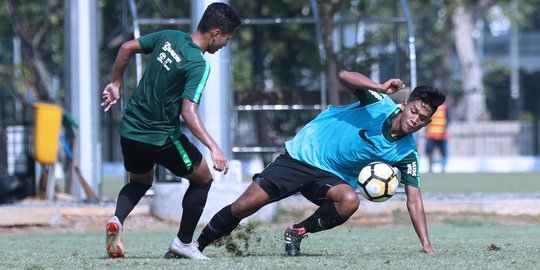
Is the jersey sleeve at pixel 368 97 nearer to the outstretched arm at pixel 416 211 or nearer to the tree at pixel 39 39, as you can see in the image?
the outstretched arm at pixel 416 211

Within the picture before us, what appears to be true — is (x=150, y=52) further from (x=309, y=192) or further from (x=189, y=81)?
(x=309, y=192)

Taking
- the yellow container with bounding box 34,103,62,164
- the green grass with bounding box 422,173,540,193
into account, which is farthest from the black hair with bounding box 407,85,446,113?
the green grass with bounding box 422,173,540,193

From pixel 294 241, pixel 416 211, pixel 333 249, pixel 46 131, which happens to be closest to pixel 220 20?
pixel 294 241

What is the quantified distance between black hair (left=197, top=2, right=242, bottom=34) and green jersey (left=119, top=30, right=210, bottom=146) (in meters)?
0.15

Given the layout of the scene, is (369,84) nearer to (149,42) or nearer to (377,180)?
(377,180)

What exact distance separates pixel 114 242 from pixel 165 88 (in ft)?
3.63

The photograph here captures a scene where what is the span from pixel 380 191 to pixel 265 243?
5.75ft

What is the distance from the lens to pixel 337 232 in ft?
39.6

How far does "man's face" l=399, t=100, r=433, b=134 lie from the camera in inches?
324

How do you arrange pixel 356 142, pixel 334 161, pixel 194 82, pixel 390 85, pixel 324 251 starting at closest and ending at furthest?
pixel 194 82, pixel 390 85, pixel 356 142, pixel 334 161, pixel 324 251

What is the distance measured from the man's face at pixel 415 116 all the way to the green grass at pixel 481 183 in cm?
1059

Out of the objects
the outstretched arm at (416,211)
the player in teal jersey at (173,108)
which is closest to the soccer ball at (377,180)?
the outstretched arm at (416,211)

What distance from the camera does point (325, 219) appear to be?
854 cm

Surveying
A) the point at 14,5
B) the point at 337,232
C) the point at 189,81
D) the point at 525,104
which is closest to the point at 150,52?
the point at 189,81
